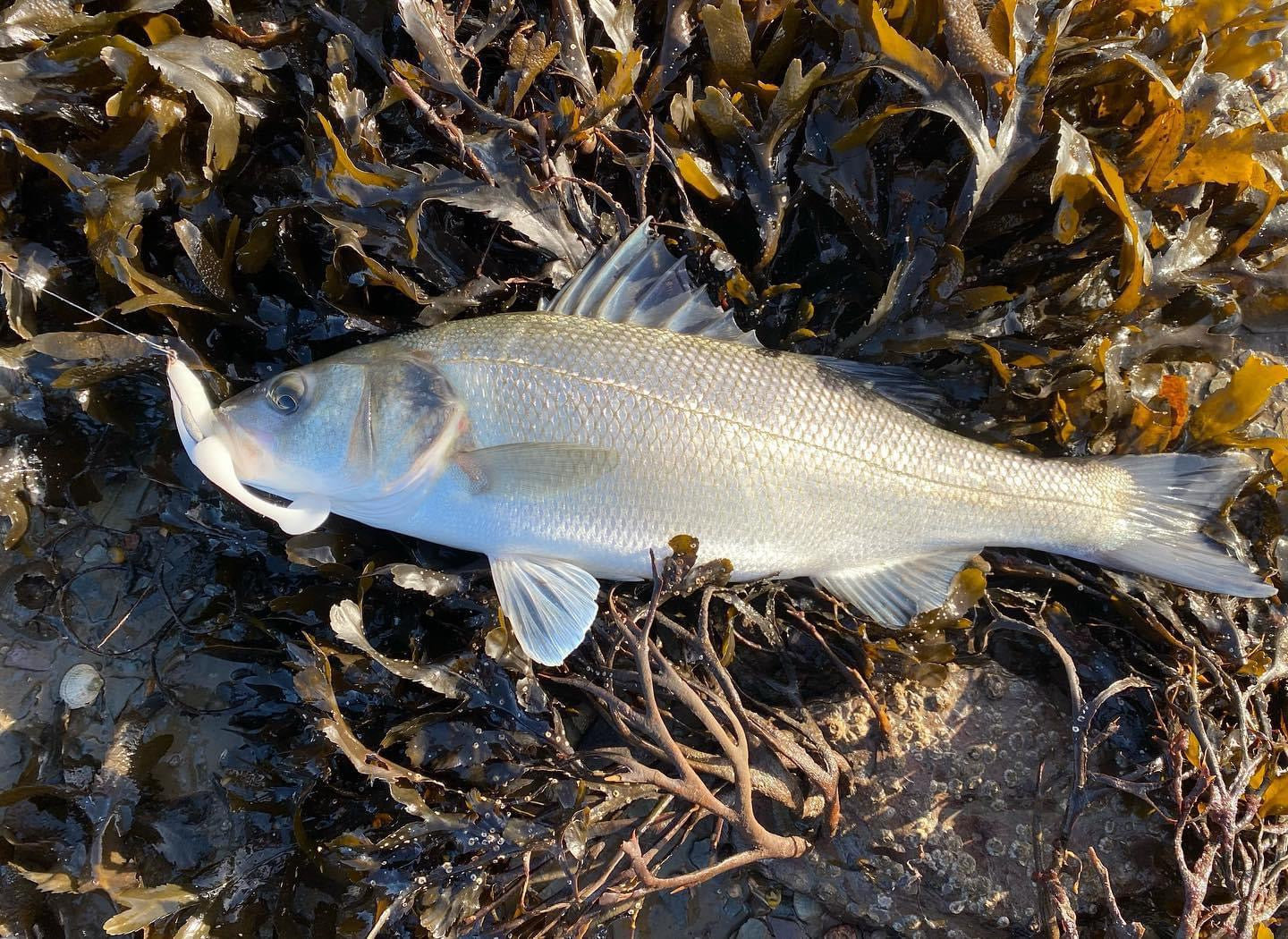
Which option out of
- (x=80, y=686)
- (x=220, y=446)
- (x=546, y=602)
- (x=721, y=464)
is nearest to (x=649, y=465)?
(x=721, y=464)

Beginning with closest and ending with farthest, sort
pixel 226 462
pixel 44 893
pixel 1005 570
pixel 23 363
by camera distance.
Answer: pixel 226 462
pixel 23 363
pixel 44 893
pixel 1005 570

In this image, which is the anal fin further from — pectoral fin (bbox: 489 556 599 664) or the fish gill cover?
pectoral fin (bbox: 489 556 599 664)

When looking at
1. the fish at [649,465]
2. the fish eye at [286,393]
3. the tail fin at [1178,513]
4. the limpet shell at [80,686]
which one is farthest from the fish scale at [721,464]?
the limpet shell at [80,686]

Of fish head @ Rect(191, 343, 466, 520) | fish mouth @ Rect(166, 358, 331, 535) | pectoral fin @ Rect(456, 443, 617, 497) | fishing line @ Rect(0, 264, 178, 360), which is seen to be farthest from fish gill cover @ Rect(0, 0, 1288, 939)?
pectoral fin @ Rect(456, 443, 617, 497)

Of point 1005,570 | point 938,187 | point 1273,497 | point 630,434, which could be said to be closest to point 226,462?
point 630,434

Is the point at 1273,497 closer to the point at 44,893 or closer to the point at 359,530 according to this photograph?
the point at 359,530

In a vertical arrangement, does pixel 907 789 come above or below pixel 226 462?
below
